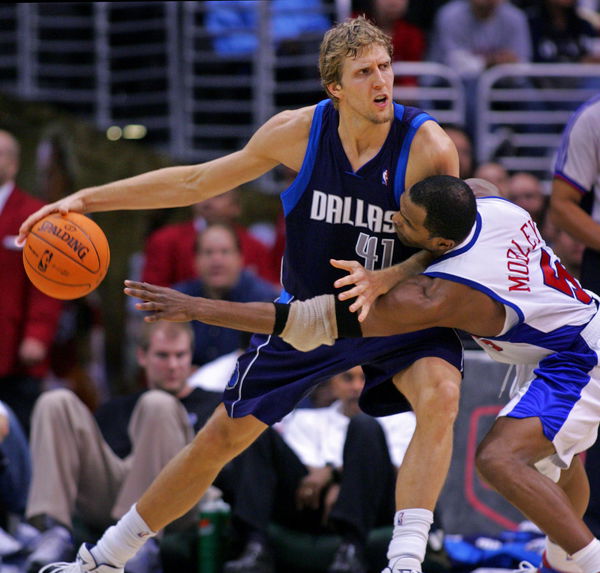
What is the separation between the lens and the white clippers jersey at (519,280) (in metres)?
4.54

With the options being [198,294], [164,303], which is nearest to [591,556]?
[164,303]

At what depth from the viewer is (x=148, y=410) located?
6102mm

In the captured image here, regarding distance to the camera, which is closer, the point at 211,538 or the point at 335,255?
the point at 335,255

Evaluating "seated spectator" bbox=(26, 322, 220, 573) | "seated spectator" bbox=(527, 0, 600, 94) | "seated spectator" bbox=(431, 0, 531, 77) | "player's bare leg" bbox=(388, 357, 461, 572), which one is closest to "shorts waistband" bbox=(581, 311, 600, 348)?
"player's bare leg" bbox=(388, 357, 461, 572)

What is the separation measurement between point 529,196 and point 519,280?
11.7ft

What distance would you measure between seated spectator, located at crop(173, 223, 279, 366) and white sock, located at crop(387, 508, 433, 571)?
312 cm

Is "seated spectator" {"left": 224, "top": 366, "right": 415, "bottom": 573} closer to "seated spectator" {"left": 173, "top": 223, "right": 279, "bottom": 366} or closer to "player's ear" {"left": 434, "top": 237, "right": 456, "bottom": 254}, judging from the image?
"seated spectator" {"left": 173, "top": 223, "right": 279, "bottom": 366}

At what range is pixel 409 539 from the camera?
171 inches

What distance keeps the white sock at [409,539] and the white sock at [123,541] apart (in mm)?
1215

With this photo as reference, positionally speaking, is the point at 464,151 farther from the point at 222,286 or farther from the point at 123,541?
the point at 123,541

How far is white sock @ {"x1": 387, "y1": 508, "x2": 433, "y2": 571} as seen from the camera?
14.2 feet

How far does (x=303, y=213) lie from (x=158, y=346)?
1989mm

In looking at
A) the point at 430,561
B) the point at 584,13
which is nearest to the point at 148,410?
the point at 430,561

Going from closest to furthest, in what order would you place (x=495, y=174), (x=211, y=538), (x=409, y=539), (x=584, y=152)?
(x=409, y=539)
(x=584, y=152)
(x=211, y=538)
(x=495, y=174)
